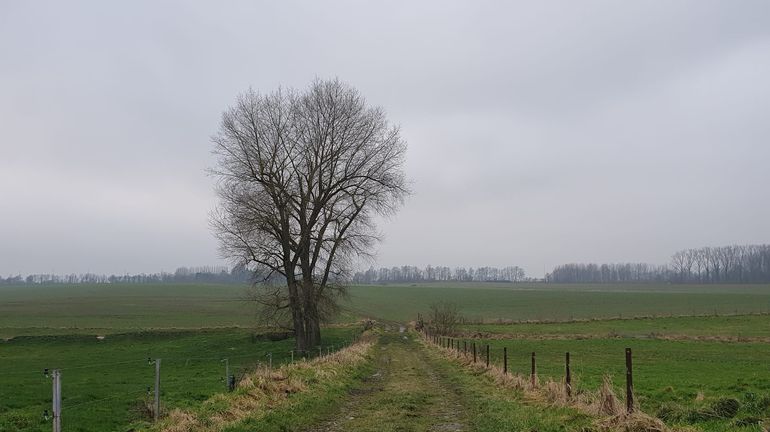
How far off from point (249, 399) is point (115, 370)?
21577mm

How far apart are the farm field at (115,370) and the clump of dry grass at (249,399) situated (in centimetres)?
283

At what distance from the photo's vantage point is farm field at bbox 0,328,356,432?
1587cm

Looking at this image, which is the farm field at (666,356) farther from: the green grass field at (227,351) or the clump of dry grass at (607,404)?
the clump of dry grass at (607,404)

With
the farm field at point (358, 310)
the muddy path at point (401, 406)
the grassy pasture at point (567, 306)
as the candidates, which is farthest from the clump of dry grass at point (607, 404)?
the grassy pasture at point (567, 306)

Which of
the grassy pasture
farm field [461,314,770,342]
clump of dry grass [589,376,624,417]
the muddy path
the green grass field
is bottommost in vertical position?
the grassy pasture

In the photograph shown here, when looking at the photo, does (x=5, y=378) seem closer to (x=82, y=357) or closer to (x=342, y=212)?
(x=82, y=357)

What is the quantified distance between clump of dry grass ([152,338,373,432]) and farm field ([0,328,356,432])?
2.83 metres

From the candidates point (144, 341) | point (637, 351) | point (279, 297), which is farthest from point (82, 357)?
point (637, 351)

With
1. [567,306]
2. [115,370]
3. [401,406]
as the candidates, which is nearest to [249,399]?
[401,406]

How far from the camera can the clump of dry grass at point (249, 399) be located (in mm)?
9883

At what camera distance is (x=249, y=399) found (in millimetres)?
12258

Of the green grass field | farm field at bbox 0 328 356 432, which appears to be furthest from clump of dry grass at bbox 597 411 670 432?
farm field at bbox 0 328 356 432

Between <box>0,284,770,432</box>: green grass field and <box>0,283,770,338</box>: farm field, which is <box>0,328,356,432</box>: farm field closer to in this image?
<box>0,284,770,432</box>: green grass field

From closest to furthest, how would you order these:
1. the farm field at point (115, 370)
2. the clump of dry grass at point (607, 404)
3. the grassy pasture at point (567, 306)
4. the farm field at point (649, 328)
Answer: the clump of dry grass at point (607, 404), the farm field at point (115, 370), the farm field at point (649, 328), the grassy pasture at point (567, 306)
